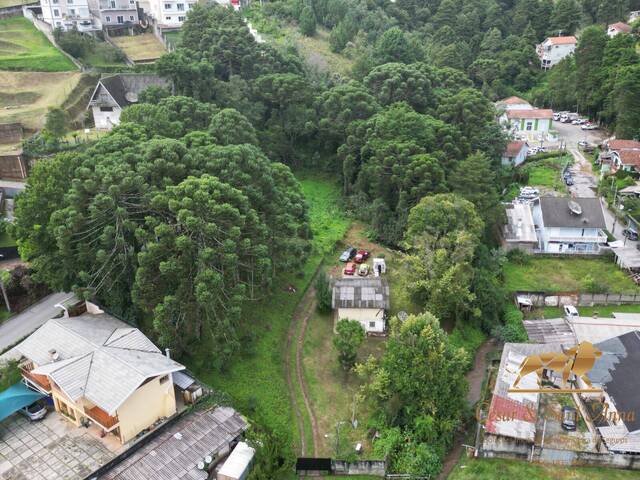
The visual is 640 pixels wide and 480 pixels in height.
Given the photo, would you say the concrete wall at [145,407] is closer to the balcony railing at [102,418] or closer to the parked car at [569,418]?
the balcony railing at [102,418]

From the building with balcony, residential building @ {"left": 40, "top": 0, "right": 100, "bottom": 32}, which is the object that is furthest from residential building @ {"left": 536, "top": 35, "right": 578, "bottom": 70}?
the building with balcony

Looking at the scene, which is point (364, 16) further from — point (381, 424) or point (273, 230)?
point (381, 424)

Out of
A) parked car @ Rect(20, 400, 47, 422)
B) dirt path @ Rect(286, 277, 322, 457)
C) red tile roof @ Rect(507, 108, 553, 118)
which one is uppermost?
red tile roof @ Rect(507, 108, 553, 118)

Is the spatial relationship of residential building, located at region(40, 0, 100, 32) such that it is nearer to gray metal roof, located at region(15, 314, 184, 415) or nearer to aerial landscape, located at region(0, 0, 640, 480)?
aerial landscape, located at region(0, 0, 640, 480)

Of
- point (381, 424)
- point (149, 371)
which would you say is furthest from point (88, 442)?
point (381, 424)

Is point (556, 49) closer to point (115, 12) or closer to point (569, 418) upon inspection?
point (115, 12)

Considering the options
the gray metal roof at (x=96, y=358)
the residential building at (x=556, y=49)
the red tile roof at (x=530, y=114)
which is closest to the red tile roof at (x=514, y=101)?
the red tile roof at (x=530, y=114)
